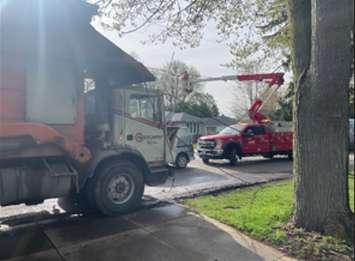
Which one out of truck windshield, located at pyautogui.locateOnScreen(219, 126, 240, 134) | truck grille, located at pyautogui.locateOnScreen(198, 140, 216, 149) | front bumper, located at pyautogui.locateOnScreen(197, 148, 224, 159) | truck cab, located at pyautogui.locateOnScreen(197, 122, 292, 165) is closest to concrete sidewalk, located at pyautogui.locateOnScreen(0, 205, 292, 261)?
front bumper, located at pyautogui.locateOnScreen(197, 148, 224, 159)

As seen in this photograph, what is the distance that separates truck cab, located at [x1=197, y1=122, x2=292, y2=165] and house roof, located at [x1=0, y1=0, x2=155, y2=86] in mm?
8641

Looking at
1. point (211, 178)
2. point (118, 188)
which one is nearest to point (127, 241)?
point (118, 188)

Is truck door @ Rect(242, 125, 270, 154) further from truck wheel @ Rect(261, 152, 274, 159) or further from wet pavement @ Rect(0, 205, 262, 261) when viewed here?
wet pavement @ Rect(0, 205, 262, 261)

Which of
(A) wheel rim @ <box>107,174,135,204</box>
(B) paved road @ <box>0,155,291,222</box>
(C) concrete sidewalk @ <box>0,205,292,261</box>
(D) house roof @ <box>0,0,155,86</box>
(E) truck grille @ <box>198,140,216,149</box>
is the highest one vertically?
(D) house roof @ <box>0,0,155,86</box>

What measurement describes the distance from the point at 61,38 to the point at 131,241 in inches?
139

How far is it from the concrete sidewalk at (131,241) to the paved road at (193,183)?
1001 mm

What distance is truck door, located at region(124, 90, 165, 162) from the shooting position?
7852 millimetres

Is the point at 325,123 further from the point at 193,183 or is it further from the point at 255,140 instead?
the point at 255,140

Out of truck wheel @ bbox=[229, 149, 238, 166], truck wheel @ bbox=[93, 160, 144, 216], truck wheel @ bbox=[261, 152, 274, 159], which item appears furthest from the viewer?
truck wheel @ bbox=[261, 152, 274, 159]

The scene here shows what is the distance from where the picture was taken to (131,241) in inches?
208

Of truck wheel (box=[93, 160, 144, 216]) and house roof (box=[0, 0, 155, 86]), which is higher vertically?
house roof (box=[0, 0, 155, 86])

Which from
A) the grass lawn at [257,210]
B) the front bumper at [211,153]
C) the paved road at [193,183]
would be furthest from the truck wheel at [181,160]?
the grass lawn at [257,210]

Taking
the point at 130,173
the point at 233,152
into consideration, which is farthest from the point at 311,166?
the point at 233,152

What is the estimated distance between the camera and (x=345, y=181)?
201 inches
